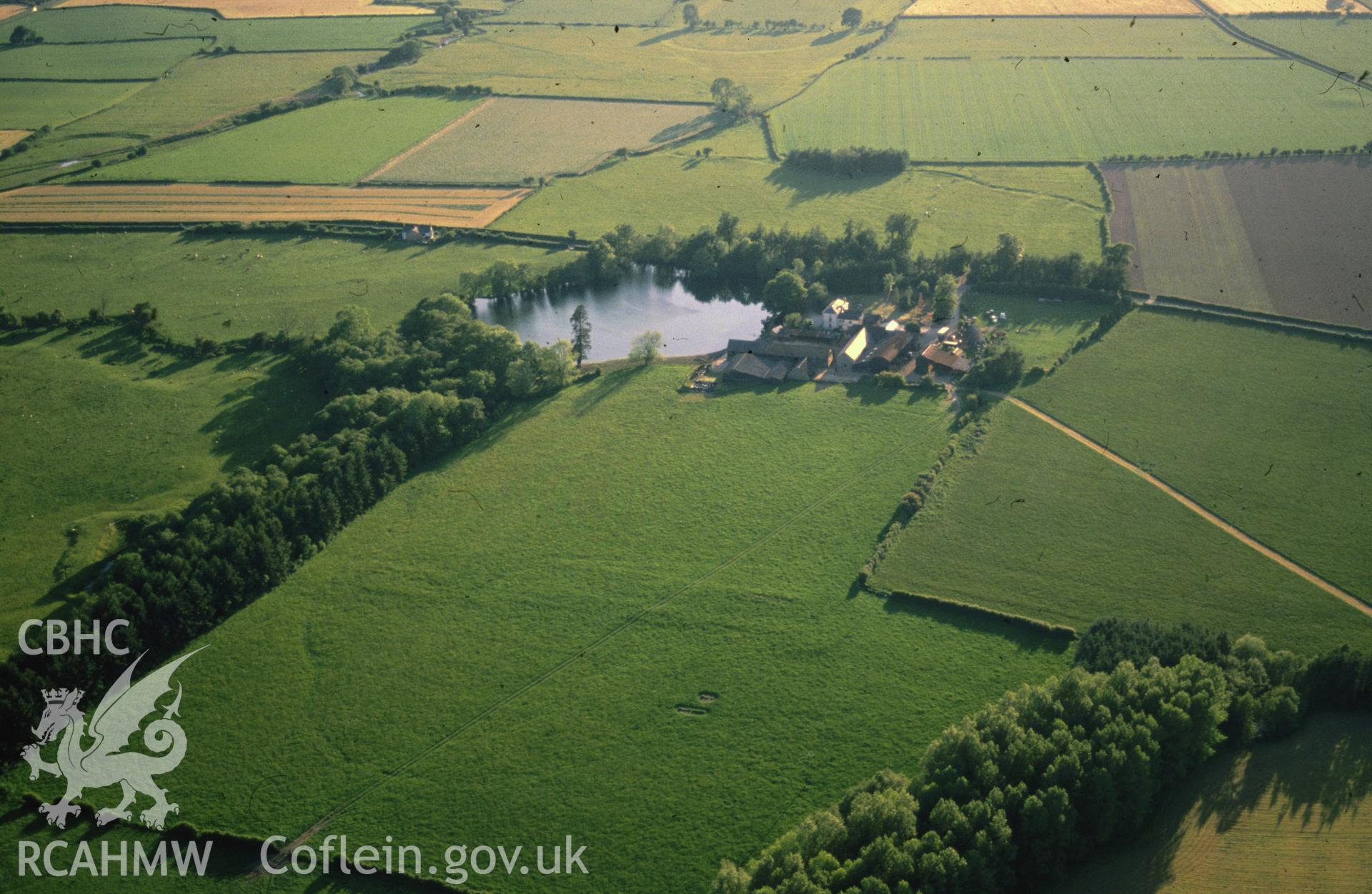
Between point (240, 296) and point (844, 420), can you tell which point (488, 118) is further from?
point (844, 420)

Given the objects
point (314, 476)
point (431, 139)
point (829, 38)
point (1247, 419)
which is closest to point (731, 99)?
→ point (829, 38)

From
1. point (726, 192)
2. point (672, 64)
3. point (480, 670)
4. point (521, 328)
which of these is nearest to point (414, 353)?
point (521, 328)

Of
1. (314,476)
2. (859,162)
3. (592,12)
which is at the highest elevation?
(592,12)

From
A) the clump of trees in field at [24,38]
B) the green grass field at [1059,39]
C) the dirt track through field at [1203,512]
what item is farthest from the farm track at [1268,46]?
the clump of trees in field at [24,38]

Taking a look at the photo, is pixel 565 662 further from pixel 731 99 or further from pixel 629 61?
pixel 629 61

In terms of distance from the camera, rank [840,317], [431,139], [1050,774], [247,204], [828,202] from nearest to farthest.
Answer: [1050,774] < [840,317] < [828,202] < [247,204] < [431,139]

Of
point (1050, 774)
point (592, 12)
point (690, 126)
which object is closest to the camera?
point (1050, 774)

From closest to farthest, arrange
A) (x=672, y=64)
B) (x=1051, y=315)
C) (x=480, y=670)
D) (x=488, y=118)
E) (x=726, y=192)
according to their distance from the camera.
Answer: (x=480, y=670)
(x=1051, y=315)
(x=726, y=192)
(x=488, y=118)
(x=672, y=64)
